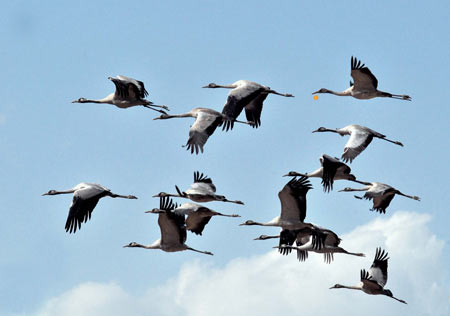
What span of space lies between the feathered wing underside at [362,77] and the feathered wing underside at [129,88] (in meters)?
7.06

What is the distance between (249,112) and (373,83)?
4.55 m

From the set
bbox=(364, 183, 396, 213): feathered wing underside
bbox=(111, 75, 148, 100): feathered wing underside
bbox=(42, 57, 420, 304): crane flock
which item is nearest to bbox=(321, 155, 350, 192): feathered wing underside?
bbox=(42, 57, 420, 304): crane flock

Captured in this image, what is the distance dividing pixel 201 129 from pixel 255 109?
A: 4.92 m

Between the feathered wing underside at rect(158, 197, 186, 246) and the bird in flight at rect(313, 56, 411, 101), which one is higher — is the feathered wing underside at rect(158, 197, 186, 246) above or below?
below

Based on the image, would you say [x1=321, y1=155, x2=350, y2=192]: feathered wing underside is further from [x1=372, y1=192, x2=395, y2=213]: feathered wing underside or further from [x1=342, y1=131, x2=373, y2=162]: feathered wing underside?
[x1=372, y1=192, x2=395, y2=213]: feathered wing underside

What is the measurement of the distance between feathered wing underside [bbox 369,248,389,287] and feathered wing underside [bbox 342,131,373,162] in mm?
4255

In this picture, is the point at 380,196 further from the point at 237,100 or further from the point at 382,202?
the point at 237,100

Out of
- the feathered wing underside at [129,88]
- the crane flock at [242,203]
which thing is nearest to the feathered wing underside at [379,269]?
the crane flock at [242,203]

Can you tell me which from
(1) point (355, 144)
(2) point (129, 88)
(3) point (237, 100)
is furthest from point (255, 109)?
(2) point (129, 88)

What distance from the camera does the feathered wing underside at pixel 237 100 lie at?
44688 millimetres

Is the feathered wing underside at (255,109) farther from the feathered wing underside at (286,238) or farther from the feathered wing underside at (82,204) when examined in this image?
the feathered wing underside at (82,204)

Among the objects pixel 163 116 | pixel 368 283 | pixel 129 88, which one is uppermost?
pixel 163 116

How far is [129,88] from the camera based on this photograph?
4438 cm

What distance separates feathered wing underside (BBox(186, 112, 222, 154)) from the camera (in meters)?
42.1
